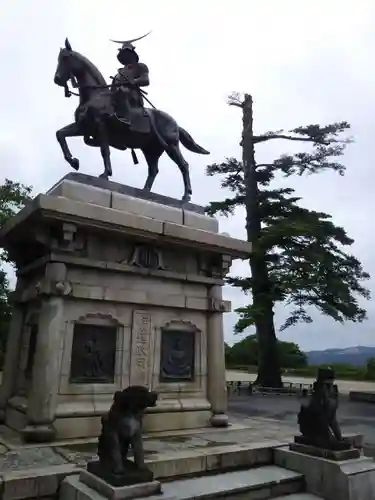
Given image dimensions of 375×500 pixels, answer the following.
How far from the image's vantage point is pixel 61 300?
6746 millimetres

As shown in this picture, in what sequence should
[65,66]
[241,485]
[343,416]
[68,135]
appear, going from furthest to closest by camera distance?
1. [343,416]
2. [68,135]
3. [65,66]
4. [241,485]

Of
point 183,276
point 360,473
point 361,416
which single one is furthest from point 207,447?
point 361,416

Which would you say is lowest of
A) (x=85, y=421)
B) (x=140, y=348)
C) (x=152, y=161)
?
(x=85, y=421)

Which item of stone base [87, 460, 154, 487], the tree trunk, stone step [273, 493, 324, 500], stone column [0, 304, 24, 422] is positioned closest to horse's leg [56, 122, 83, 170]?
stone column [0, 304, 24, 422]

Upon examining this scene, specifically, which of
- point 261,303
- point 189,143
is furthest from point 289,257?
point 189,143

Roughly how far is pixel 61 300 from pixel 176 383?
8.27ft

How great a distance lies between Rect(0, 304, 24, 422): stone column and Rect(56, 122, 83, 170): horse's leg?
2933 millimetres

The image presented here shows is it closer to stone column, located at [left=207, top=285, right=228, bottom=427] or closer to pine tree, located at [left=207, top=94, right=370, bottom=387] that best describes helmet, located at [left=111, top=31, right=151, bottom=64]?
stone column, located at [left=207, top=285, right=228, bottom=427]

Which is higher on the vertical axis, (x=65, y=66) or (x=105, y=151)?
(x=65, y=66)

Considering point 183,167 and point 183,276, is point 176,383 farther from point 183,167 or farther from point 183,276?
point 183,167

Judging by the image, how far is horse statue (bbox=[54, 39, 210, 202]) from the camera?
8023 millimetres

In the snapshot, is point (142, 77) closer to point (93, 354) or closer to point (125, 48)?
point (125, 48)

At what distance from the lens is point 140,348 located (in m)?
7.38

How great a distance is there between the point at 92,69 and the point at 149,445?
6.59 metres
